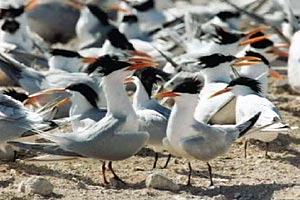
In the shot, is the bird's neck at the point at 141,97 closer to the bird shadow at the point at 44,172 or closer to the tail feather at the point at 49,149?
the bird shadow at the point at 44,172

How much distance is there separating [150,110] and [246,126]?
707 mm

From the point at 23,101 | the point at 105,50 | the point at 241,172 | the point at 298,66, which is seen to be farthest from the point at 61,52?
the point at 241,172

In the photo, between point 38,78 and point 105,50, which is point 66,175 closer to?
point 38,78

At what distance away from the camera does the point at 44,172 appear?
614 centimetres

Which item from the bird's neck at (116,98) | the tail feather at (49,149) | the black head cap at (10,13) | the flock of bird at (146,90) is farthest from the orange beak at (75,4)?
the tail feather at (49,149)

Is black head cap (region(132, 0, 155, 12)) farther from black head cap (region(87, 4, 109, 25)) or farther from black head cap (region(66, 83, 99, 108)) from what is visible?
black head cap (region(66, 83, 99, 108))

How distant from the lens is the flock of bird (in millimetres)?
5691

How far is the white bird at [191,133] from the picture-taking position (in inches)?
222

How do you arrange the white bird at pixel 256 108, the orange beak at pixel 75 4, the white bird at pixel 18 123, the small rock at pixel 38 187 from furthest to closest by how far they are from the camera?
the orange beak at pixel 75 4, the white bird at pixel 256 108, the white bird at pixel 18 123, the small rock at pixel 38 187

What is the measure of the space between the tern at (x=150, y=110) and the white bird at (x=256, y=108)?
0.46 m

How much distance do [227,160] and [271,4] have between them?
442 centimetres


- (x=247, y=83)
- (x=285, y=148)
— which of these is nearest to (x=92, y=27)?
(x=247, y=83)

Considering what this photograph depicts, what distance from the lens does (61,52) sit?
8.09 metres

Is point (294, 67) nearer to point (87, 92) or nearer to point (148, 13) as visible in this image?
point (87, 92)
